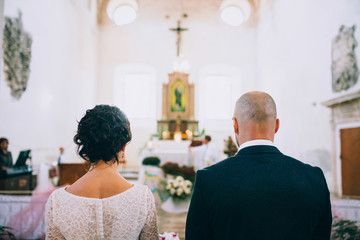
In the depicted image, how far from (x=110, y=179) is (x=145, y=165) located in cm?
468

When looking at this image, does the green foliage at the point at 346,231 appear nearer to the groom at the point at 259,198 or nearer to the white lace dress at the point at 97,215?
the groom at the point at 259,198

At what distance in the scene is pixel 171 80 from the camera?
370 inches

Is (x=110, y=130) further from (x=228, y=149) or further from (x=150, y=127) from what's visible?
(x=150, y=127)

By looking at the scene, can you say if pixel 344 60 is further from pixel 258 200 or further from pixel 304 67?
pixel 258 200

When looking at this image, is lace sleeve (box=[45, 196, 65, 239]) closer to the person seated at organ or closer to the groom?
the groom

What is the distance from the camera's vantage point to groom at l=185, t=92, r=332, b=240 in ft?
3.49

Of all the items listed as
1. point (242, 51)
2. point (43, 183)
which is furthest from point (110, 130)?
point (242, 51)

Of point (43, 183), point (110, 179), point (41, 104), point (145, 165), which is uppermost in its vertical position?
point (41, 104)

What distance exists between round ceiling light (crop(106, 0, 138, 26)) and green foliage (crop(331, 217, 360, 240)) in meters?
6.15

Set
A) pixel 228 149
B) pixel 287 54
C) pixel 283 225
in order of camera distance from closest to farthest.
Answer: pixel 283 225
pixel 228 149
pixel 287 54

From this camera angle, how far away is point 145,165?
590cm

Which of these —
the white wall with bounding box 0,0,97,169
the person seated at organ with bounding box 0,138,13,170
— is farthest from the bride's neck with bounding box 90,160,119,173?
the white wall with bounding box 0,0,97,169

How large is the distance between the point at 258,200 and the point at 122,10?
6725 mm

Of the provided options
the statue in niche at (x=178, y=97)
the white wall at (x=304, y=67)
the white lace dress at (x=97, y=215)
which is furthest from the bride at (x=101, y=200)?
the statue in niche at (x=178, y=97)
